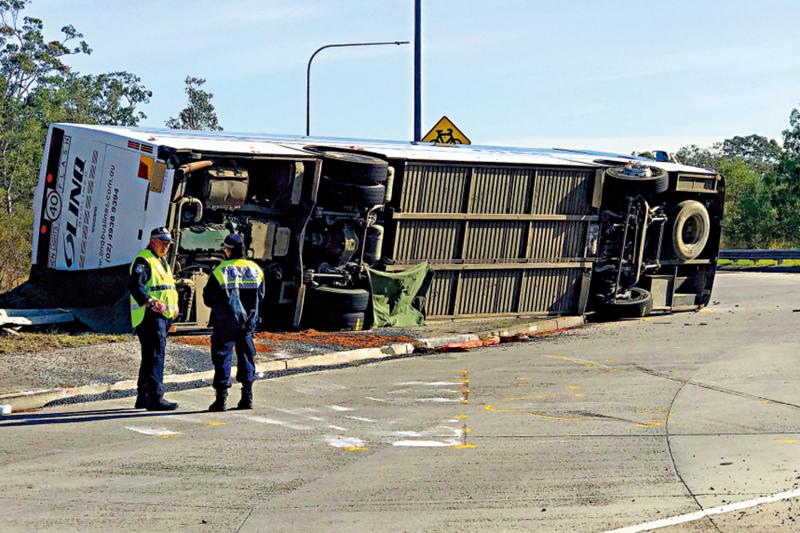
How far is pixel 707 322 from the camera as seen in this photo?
750 inches

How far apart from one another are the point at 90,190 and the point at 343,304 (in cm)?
365

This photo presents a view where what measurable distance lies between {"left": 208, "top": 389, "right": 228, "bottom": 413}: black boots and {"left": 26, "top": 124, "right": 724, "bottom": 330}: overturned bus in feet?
13.6

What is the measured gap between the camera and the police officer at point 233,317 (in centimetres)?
1056

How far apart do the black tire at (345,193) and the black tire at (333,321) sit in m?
1.50

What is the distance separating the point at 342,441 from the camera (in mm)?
9344

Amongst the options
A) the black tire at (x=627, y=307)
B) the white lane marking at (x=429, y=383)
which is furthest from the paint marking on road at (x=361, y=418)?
the black tire at (x=627, y=307)

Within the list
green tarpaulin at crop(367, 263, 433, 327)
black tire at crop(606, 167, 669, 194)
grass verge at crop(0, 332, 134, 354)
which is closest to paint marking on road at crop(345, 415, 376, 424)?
grass verge at crop(0, 332, 134, 354)

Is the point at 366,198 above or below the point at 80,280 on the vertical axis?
above

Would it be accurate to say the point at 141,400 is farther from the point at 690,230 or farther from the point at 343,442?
the point at 690,230

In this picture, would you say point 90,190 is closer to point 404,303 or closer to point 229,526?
point 404,303

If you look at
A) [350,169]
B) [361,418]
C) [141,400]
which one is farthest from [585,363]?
[141,400]

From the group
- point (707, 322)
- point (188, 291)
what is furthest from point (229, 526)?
point (707, 322)

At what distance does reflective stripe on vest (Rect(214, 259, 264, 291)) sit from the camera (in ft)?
35.0

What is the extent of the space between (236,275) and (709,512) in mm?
5018
